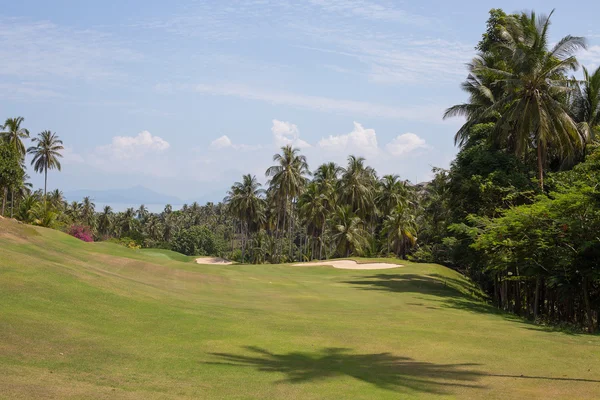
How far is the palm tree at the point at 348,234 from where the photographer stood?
72625mm

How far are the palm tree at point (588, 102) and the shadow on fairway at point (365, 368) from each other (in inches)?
1189

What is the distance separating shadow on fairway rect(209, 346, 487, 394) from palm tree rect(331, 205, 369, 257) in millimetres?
58989

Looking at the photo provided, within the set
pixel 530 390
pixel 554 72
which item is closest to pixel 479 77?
pixel 554 72

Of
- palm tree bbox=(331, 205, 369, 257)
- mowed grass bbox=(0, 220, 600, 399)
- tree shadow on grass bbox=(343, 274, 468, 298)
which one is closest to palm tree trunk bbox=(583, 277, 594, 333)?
mowed grass bbox=(0, 220, 600, 399)

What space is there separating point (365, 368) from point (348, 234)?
198 ft

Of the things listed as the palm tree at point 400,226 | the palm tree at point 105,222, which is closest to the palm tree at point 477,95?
the palm tree at point 400,226

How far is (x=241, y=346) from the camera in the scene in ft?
44.5

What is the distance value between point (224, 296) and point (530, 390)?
47.4 ft

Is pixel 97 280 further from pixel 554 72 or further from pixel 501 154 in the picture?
pixel 554 72

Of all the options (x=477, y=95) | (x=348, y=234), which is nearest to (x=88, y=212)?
(x=348, y=234)

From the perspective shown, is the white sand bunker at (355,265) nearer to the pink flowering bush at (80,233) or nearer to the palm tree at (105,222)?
the pink flowering bush at (80,233)

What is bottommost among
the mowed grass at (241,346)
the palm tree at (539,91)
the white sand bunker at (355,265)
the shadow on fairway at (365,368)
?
the shadow on fairway at (365,368)

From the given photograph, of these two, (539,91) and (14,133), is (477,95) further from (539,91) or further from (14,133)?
(14,133)

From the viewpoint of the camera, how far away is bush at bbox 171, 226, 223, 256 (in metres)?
105
